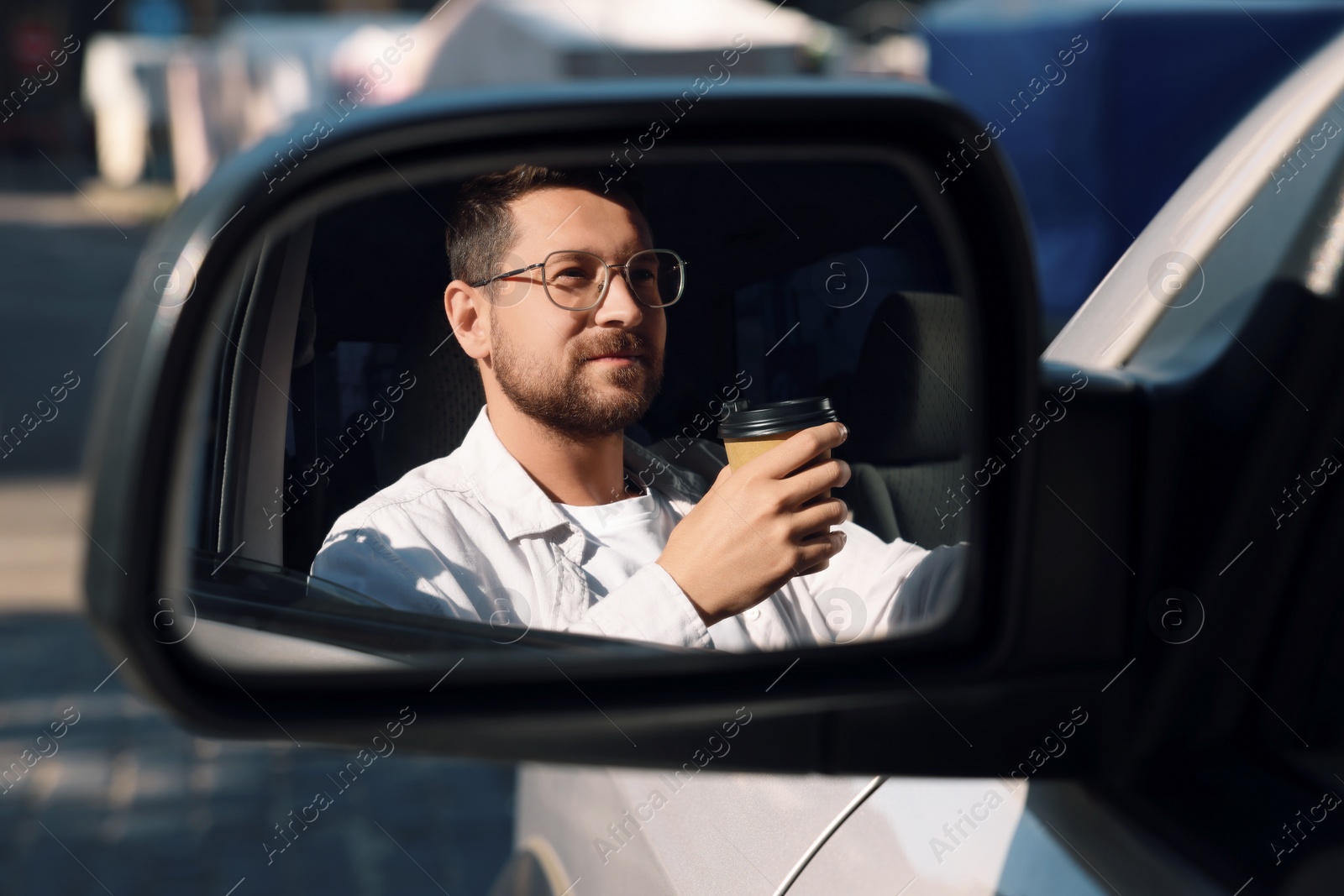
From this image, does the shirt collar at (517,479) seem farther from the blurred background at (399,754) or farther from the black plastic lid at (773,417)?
the blurred background at (399,754)

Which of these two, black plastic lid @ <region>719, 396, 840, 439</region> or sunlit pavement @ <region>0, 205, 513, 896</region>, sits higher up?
sunlit pavement @ <region>0, 205, 513, 896</region>

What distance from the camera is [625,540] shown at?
46.3 inches

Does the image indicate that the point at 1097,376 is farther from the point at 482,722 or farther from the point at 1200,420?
the point at 482,722

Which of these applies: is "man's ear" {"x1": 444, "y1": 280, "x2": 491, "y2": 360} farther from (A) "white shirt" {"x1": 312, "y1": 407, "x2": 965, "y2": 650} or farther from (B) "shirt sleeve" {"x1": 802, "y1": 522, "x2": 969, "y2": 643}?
(B) "shirt sleeve" {"x1": 802, "y1": 522, "x2": 969, "y2": 643}

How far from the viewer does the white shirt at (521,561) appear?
1.16m

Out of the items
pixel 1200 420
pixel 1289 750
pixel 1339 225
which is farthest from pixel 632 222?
pixel 1289 750

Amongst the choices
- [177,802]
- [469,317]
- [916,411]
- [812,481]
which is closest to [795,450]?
[812,481]

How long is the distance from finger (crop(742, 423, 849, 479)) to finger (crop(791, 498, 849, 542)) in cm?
4

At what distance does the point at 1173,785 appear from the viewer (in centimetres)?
128

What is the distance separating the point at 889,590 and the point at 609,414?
294mm

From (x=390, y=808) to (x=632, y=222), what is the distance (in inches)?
163

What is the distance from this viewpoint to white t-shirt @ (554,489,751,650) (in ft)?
3.82

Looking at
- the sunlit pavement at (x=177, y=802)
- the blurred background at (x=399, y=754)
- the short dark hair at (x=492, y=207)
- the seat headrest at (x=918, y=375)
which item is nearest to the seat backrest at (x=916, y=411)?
the seat headrest at (x=918, y=375)

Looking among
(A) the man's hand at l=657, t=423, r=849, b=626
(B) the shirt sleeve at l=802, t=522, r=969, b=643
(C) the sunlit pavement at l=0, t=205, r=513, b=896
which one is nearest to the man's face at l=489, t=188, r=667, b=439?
(A) the man's hand at l=657, t=423, r=849, b=626
